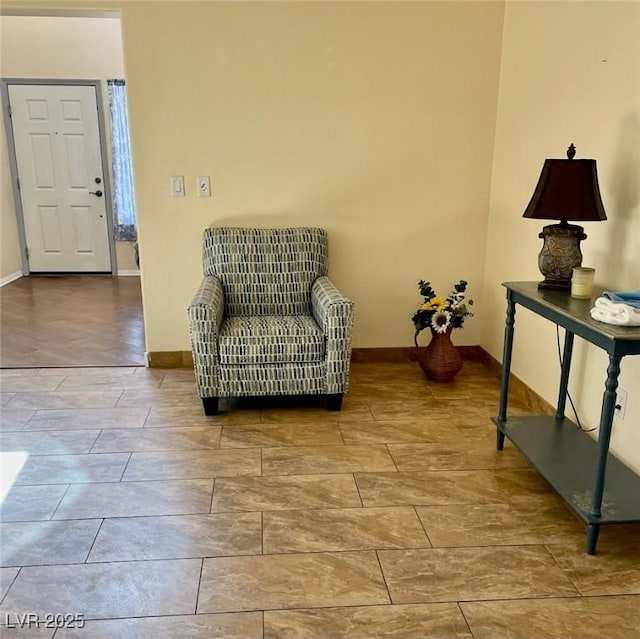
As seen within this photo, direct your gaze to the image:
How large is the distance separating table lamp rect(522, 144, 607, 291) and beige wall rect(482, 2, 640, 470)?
0.22 meters

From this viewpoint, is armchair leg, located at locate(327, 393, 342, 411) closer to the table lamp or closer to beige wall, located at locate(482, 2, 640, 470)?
beige wall, located at locate(482, 2, 640, 470)

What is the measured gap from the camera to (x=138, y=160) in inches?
141

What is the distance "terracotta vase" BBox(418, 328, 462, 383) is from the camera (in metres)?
3.58

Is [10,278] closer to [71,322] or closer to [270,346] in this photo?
[71,322]

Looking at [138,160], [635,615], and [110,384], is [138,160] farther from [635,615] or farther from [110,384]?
[635,615]

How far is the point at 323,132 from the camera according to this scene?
12.0 ft

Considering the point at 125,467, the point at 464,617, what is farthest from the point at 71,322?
the point at 464,617

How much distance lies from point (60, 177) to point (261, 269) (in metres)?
3.99

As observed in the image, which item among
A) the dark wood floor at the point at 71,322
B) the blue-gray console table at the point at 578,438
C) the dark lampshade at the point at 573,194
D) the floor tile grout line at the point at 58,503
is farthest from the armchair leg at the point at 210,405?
the dark lampshade at the point at 573,194

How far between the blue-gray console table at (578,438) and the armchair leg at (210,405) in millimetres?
1446

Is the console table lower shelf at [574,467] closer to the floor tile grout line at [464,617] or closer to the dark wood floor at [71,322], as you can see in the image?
the floor tile grout line at [464,617]

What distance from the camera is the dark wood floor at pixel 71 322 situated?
4.03 m

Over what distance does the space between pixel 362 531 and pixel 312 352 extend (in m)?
1.12

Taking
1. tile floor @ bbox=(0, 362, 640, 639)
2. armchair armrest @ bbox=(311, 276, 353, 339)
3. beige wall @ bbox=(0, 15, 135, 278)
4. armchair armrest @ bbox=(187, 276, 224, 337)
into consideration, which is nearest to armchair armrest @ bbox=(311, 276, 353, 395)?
armchair armrest @ bbox=(311, 276, 353, 339)
